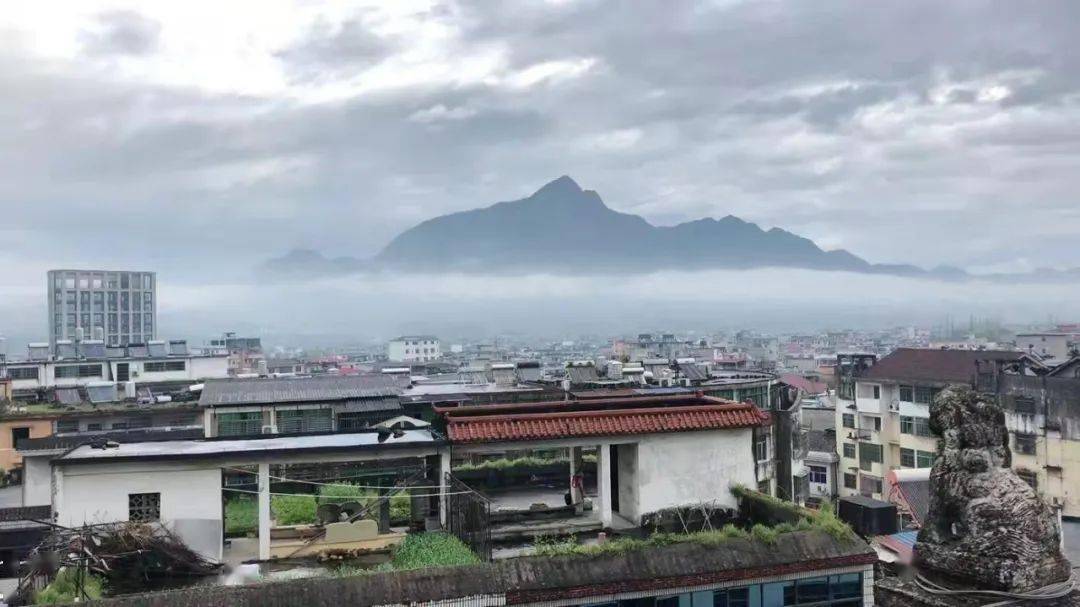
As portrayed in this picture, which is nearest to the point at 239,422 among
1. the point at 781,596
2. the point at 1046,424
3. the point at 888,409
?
the point at 781,596

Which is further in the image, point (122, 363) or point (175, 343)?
point (175, 343)

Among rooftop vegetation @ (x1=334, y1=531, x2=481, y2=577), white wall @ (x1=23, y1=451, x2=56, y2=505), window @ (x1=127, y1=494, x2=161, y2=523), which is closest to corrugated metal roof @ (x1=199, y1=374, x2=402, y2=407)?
white wall @ (x1=23, y1=451, x2=56, y2=505)

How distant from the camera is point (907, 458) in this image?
5166 cm

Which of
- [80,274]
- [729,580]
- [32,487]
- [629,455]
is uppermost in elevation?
[80,274]

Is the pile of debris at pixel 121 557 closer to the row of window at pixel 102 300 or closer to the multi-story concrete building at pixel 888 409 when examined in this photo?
the multi-story concrete building at pixel 888 409

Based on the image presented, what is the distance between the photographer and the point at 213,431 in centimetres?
3862

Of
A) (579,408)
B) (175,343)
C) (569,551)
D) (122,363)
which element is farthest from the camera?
(175,343)

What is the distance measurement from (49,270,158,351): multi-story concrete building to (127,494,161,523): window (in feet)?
469

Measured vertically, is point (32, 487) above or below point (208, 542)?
below

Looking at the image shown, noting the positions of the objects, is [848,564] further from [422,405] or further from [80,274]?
[80,274]

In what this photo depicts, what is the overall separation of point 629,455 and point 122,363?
58732mm

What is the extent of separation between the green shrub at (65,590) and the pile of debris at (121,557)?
20 cm

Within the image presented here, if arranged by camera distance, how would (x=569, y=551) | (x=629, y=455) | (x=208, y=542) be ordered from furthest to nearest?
(x=629, y=455), (x=208, y=542), (x=569, y=551)

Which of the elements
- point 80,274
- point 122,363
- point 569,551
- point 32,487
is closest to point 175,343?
point 122,363
